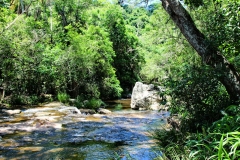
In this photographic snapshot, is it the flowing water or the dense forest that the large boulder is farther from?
the flowing water

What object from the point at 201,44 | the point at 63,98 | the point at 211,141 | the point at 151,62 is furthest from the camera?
the point at 151,62

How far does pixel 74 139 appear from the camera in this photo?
8.26m

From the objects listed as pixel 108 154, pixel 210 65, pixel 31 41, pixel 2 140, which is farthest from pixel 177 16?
pixel 31 41

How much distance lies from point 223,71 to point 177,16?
1578 millimetres

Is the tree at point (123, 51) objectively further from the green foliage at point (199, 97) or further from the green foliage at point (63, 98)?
the green foliage at point (199, 97)

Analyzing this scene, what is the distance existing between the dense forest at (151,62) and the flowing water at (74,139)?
1369mm

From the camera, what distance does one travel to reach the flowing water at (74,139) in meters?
6.48

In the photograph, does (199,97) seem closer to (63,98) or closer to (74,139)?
(74,139)

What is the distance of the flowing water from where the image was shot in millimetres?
6484

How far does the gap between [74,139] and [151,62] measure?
1860 cm

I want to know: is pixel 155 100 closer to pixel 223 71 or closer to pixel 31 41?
pixel 31 41

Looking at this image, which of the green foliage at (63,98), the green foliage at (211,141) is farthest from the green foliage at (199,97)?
the green foliage at (63,98)

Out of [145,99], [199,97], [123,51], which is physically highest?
[123,51]

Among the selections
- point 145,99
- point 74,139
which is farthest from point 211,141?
point 145,99
